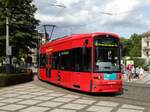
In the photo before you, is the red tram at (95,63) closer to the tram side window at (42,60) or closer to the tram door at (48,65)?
the tram door at (48,65)

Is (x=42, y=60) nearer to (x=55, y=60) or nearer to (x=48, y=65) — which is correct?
(x=48, y=65)

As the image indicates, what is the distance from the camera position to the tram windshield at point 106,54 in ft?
57.8

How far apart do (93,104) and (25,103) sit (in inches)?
104

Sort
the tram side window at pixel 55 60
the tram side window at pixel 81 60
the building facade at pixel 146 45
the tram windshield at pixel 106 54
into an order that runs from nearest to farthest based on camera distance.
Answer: the tram windshield at pixel 106 54 → the tram side window at pixel 81 60 → the tram side window at pixel 55 60 → the building facade at pixel 146 45

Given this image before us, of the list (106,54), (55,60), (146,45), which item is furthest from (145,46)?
(106,54)

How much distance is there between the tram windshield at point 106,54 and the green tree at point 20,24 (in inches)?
888

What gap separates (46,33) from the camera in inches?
1992

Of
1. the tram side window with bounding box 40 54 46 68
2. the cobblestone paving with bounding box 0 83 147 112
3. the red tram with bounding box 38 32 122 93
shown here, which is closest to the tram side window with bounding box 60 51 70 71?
the red tram with bounding box 38 32 122 93

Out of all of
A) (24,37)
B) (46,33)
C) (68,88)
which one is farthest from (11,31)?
(68,88)

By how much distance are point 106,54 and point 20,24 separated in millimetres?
23623

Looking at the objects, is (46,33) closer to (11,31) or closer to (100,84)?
(11,31)

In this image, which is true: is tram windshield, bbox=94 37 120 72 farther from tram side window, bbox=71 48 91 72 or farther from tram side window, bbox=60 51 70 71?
tram side window, bbox=60 51 70 71

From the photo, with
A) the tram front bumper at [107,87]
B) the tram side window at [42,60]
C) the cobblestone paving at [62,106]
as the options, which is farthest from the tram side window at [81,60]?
the tram side window at [42,60]

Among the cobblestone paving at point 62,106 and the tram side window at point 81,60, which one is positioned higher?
the tram side window at point 81,60
